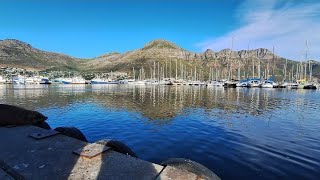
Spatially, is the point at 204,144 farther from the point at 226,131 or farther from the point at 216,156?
the point at 226,131

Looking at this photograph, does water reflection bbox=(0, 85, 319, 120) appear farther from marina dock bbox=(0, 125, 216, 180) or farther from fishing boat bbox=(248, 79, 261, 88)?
fishing boat bbox=(248, 79, 261, 88)

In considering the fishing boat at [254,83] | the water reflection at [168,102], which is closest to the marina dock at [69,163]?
the water reflection at [168,102]

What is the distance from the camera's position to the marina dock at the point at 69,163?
24.2ft

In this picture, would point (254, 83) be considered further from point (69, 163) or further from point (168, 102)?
point (69, 163)

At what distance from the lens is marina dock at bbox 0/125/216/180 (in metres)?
7.38

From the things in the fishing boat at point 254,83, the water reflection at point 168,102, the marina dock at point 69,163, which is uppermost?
the fishing boat at point 254,83

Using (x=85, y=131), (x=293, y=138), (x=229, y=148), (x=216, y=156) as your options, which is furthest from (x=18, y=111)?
(x=293, y=138)

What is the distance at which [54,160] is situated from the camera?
28.1 ft

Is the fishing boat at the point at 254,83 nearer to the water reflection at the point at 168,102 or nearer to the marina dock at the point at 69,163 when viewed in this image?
the water reflection at the point at 168,102

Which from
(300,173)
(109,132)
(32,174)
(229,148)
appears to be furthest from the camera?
(109,132)

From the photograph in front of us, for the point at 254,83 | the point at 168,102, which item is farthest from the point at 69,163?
the point at 254,83

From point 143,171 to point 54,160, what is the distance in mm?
3113

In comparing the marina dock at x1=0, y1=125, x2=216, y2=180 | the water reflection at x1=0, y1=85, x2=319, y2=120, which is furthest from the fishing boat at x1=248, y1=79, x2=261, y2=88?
the marina dock at x1=0, y1=125, x2=216, y2=180

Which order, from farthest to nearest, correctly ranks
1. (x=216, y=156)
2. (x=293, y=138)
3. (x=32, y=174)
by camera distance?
(x=293, y=138), (x=216, y=156), (x=32, y=174)
